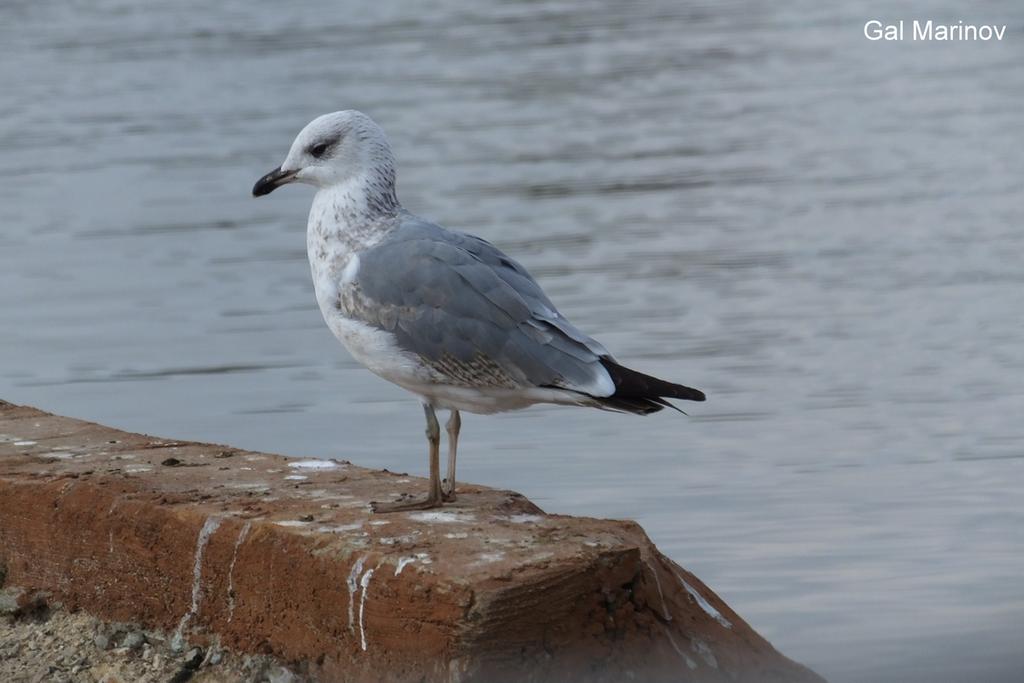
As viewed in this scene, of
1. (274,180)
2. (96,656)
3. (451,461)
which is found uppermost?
(274,180)

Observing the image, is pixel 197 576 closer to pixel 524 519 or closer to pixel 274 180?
pixel 524 519

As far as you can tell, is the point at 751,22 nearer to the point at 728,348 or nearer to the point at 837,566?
the point at 728,348

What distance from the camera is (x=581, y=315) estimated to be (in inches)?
399

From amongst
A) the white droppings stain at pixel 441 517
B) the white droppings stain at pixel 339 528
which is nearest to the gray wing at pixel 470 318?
the white droppings stain at pixel 441 517

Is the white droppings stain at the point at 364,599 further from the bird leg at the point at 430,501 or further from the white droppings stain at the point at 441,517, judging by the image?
the bird leg at the point at 430,501

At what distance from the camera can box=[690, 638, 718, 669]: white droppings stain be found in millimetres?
4754

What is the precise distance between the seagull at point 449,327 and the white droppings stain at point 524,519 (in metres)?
0.29

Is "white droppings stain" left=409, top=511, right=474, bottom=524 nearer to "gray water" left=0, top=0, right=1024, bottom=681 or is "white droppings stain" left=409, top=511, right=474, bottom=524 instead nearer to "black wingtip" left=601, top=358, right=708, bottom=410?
"black wingtip" left=601, top=358, right=708, bottom=410

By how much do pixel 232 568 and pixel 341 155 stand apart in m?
1.35

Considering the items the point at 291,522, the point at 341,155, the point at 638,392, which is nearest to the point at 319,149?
the point at 341,155

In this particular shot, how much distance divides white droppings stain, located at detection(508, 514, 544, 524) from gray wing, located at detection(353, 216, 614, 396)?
1.15ft

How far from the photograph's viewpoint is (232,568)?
16.6ft

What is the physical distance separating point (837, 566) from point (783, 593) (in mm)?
363

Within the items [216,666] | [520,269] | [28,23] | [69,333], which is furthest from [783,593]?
[28,23]
